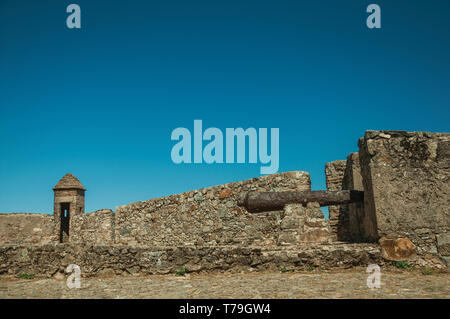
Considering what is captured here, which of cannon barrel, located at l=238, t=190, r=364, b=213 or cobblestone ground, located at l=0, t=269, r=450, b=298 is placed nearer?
cobblestone ground, located at l=0, t=269, r=450, b=298

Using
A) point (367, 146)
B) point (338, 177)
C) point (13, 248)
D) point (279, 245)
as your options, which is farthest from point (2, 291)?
point (338, 177)

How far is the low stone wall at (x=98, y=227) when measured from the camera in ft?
43.5

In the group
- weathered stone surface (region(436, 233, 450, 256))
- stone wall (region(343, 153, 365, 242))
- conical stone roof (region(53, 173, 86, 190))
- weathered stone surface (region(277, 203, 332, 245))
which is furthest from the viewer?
conical stone roof (region(53, 173, 86, 190))

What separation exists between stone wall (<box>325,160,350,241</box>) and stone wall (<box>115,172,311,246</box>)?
0.79 metres

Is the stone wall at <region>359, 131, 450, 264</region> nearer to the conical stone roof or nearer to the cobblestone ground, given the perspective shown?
the cobblestone ground

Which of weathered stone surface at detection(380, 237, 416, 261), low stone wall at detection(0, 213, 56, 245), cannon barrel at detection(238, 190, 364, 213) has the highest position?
cannon barrel at detection(238, 190, 364, 213)

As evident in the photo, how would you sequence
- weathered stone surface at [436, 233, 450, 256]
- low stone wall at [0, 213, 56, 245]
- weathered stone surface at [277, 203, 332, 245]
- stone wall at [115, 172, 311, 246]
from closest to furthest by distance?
weathered stone surface at [436, 233, 450, 256], weathered stone surface at [277, 203, 332, 245], stone wall at [115, 172, 311, 246], low stone wall at [0, 213, 56, 245]

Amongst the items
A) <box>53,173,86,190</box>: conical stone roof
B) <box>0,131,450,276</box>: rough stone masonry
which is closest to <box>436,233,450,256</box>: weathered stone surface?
<box>0,131,450,276</box>: rough stone masonry

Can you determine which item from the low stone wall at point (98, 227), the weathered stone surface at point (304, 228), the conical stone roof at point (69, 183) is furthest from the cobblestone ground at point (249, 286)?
the conical stone roof at point (69, 183)

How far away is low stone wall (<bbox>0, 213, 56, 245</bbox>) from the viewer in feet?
54.5

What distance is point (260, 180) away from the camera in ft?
27.1

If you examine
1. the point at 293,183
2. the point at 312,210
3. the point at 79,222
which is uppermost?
the point at 293,183

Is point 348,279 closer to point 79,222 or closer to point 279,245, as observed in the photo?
point 279,245
